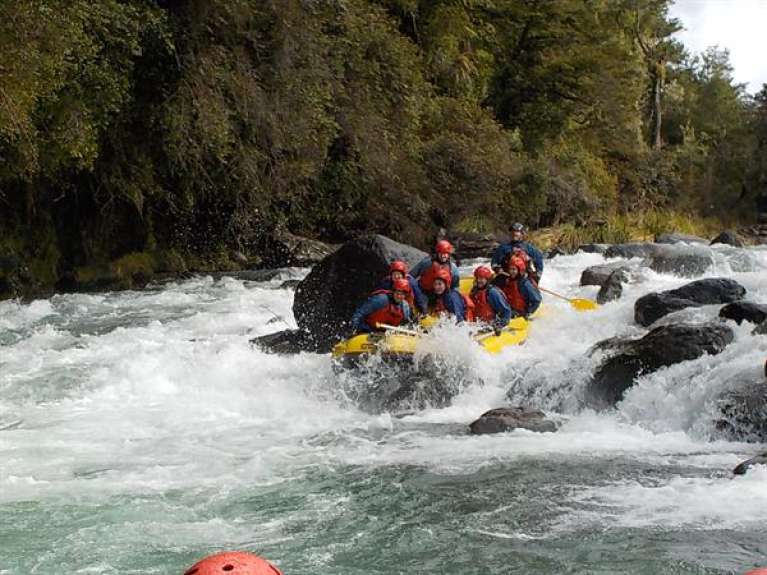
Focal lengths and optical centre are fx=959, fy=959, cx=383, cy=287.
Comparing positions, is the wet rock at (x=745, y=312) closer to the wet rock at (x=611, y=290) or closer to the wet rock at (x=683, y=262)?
the wet rock at (x=611, y=290)

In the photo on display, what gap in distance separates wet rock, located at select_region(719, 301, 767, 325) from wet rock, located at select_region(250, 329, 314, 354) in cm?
432

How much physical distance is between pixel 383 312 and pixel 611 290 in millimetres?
4261

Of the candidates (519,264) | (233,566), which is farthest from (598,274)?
(233,566)

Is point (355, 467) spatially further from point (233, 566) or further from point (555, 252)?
point (555, 252)

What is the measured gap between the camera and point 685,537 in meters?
4.87

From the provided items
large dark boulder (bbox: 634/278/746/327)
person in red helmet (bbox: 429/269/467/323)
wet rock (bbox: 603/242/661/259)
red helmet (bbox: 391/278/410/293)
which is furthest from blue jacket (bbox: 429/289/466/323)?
wet rock (bbox: 603/242/661/259)

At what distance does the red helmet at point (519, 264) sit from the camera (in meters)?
10.4

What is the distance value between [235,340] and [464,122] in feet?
39.2

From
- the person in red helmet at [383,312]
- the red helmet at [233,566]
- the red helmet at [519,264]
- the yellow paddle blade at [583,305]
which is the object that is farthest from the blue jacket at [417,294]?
the red helmet at [233,566]

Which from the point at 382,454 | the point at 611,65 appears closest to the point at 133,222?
the point at 382,454

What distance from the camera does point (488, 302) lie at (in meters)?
9.84

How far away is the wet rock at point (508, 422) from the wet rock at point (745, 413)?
1.23 m

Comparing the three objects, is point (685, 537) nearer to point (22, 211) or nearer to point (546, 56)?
point (22, 211)

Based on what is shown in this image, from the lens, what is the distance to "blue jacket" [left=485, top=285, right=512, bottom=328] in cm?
966
